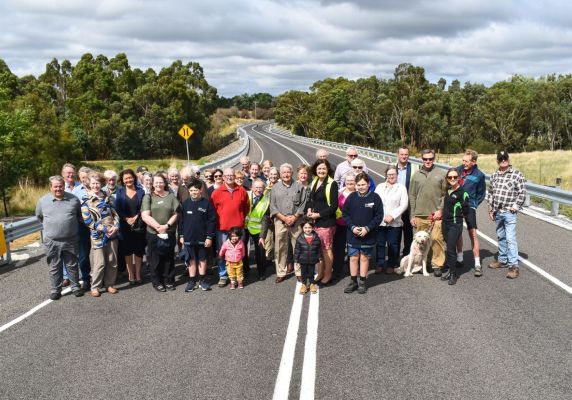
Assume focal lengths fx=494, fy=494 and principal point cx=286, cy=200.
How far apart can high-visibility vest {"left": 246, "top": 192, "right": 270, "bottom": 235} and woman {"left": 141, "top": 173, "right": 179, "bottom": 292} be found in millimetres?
1185

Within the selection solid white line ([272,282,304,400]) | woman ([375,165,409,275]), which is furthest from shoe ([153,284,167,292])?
woman ([375,165,409,275])

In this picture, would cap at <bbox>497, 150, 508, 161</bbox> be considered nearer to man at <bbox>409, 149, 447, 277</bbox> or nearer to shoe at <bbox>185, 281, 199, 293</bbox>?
man at <bbox>409, 149, 447, 277</bbox>

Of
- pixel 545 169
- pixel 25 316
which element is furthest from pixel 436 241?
pixel 545 169

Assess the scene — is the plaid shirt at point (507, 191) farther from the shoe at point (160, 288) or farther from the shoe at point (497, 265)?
the shoe at point (160, 288)

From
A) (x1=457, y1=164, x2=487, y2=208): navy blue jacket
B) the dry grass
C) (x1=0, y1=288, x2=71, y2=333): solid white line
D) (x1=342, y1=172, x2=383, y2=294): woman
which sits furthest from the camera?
the dry grass

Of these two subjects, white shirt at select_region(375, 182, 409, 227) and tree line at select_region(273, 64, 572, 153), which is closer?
white shirt at select_region(375, 182, 409, 227)

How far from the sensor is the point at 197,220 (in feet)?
23.9

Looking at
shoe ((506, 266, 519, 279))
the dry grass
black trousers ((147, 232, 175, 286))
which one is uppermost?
black trousers ((147, 232, 175, 286))

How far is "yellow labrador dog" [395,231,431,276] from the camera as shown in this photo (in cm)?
752

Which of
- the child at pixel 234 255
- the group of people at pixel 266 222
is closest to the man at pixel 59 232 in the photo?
the group of people at pixel 266 222

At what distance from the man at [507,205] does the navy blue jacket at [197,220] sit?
4.47 metres

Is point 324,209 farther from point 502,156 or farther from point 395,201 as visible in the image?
point 502,156

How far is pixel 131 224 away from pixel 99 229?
0.50 meters

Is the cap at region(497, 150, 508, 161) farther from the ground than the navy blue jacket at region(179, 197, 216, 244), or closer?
farther from the ground
